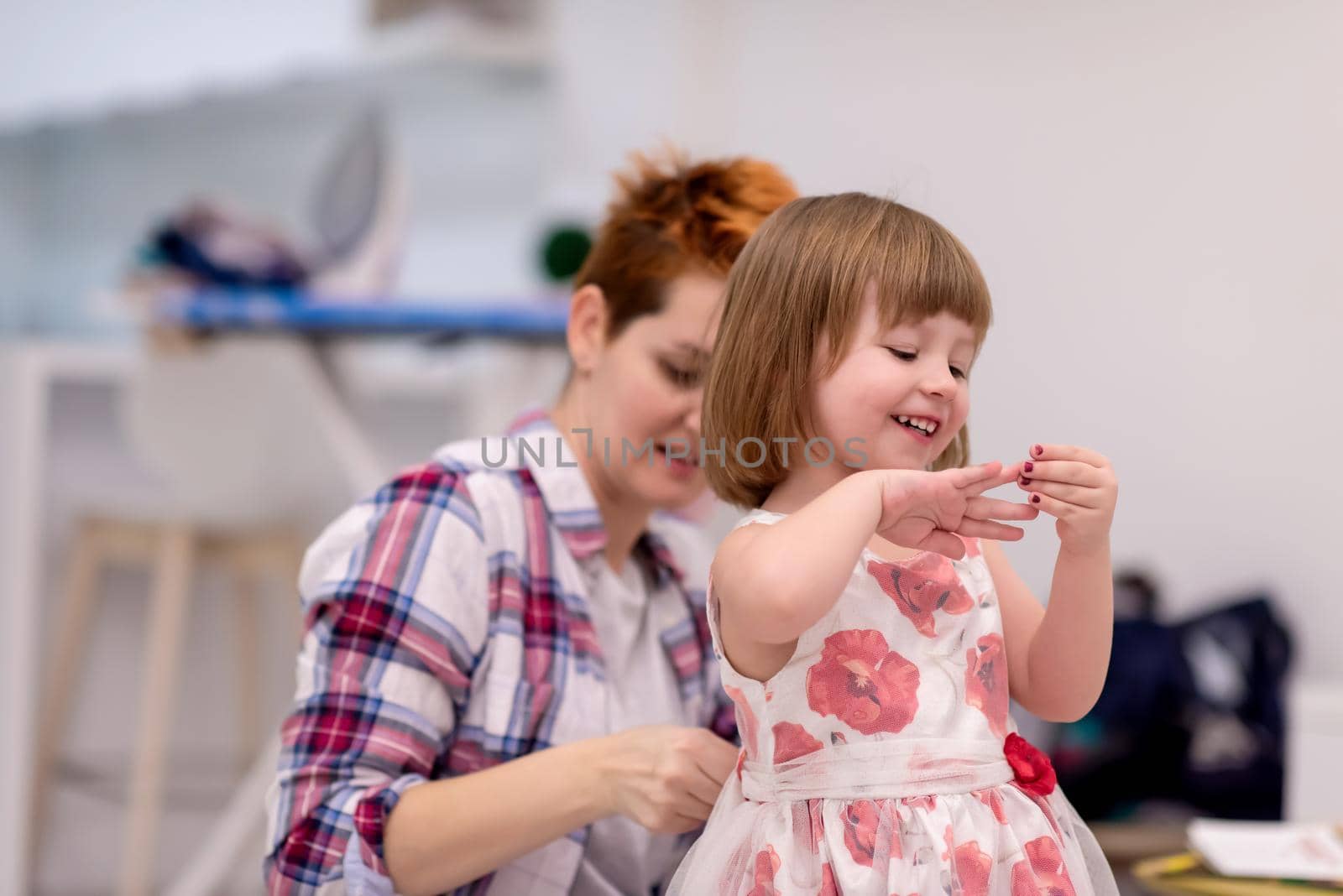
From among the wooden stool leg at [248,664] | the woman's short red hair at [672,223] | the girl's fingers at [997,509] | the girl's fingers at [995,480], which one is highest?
the woman's short red hair at [672,223]

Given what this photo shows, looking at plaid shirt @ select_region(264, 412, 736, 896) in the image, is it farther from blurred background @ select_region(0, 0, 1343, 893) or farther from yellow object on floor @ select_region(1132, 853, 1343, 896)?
yellow object on floor @ select_region(1132, 853, 1343, 896)

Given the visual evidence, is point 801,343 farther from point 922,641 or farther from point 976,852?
point 976,852

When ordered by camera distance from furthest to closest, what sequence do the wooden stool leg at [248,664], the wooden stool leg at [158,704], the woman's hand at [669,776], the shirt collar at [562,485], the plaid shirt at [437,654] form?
the wooden stool leg at [248,664] → the wooden stool leg at [158,704] → the shirt collar at [562,485] → the plaid shirt at [437,654] → the woman's hand at [669,776]

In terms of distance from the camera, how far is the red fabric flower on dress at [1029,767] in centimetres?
76

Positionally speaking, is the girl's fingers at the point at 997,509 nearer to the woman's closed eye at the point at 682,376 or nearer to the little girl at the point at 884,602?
the little girl at the point at 884,602

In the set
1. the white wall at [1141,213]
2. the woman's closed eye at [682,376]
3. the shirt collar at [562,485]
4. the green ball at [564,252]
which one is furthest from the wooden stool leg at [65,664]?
the woman's closed eye at [682,376]

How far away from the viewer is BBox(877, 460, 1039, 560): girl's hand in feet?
2.26

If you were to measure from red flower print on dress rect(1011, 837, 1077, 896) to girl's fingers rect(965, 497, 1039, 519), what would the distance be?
18 cm

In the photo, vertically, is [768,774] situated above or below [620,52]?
below

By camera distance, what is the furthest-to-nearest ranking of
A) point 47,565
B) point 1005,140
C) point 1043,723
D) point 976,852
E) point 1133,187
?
1. point 47,565
2. point 1043,723
3. point 1133,187
4. point 1005,140
5. point 976,852

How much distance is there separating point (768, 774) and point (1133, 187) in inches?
38.7

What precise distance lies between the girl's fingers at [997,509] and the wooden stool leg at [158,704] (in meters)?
1.80

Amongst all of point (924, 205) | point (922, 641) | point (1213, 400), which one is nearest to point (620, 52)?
point (1213, 400)

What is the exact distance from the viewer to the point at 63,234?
11.9 ft
